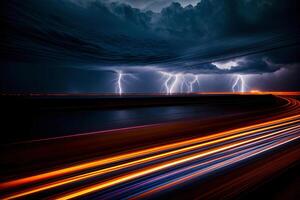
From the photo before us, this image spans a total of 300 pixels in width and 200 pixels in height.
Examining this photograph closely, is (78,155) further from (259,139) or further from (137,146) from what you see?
(259,139)

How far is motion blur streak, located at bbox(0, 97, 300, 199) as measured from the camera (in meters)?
2.69

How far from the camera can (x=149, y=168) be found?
3375 millimetres

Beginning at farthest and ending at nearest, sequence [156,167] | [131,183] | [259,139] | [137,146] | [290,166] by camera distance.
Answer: [259,139]
[137,146]
[290,166]
[156,167]
[131,183]

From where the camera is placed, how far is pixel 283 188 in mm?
2906

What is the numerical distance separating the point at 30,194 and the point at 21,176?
26.8 inches

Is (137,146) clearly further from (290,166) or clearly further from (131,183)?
(290,166)

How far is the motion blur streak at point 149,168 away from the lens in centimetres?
269

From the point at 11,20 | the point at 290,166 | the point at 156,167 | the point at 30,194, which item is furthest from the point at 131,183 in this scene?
the point at 11,20

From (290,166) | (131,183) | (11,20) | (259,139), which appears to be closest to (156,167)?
(131,183)

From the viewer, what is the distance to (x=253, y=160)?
395 centimetres

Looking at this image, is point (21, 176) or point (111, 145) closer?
point (21, 176)

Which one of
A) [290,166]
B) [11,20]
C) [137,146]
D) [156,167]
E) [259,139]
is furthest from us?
[11,20]

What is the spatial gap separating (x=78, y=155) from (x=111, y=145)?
90 cm

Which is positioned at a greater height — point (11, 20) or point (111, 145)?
point (11, 20)
